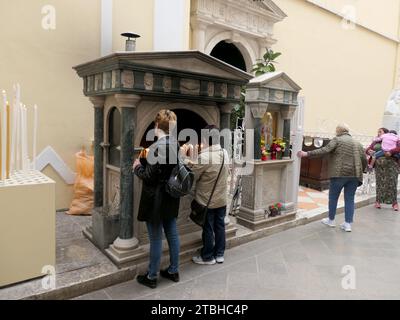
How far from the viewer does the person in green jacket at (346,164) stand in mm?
4742

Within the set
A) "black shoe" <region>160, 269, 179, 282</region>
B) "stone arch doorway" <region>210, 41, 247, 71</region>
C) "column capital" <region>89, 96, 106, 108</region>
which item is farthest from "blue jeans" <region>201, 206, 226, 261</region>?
"stone arch doorway" <region>210, 41, 247, 71</region>

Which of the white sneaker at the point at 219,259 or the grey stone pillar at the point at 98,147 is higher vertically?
the grey stone pillar at the point at 98,147

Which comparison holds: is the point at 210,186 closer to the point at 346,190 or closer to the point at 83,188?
the point at 83,188

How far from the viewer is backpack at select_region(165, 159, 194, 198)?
2857mm

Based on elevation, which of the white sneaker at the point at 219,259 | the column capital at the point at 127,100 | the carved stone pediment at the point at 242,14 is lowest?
the white sneaker at the point at 219,259

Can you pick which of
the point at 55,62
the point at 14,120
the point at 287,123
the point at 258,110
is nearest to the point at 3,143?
the point at 14,120

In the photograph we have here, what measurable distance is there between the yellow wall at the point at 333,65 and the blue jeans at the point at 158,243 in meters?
8.47

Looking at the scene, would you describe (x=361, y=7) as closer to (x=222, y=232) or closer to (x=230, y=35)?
(x=230, y=35)

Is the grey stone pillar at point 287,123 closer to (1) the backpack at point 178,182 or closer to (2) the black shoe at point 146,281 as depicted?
(1) the backpack at point 178,182

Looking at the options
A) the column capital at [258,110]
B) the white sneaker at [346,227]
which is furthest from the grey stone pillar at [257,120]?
the white sneaker at [346,227]

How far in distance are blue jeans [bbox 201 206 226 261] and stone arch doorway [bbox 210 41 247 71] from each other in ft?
23.0

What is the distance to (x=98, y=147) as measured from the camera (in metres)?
3.84

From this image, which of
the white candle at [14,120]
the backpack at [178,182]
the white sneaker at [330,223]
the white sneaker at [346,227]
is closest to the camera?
the backpack at [178,182]
